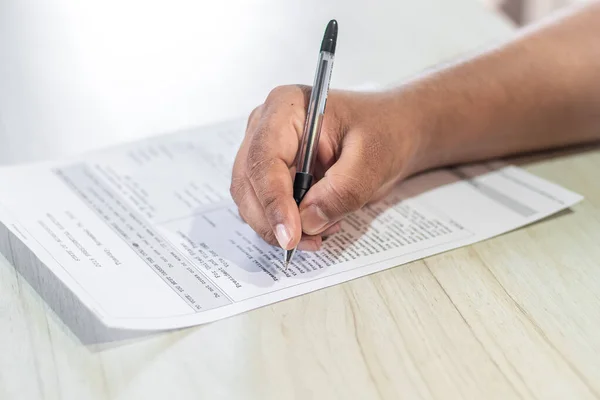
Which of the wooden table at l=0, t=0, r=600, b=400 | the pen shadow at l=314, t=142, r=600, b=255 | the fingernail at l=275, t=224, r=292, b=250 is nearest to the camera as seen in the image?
the wooden table at l=0, t=0, r=600, b=400

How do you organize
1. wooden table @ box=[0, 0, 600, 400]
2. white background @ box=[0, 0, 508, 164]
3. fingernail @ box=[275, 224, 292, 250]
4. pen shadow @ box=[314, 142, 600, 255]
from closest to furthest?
wooden table @ box=[0, 0, 600, 400], fingernail @ box=[275, 224, 292, 250], pen shadow @ box=[314, 142, 600, 255], white background @ box=[0, 0, 508, 164]

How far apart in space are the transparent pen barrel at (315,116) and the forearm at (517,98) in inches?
5.9

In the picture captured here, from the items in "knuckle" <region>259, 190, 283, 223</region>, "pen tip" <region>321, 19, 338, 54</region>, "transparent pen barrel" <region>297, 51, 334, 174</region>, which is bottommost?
Result: "knuckle" <region>259, 190, 283, 223</region>

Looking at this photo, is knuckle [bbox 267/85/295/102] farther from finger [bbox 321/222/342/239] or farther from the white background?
the white background

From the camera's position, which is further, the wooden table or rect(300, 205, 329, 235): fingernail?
rect(300, 205, 329, 235): fingernail

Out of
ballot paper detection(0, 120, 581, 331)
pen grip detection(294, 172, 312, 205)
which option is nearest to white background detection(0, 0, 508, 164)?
ballot paper detection(0, 120, 581, 331)

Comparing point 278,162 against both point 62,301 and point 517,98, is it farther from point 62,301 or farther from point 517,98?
point 517,98

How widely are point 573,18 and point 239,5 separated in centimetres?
56

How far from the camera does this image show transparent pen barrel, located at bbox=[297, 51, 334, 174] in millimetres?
698

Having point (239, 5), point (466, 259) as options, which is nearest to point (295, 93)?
point (466, 259)

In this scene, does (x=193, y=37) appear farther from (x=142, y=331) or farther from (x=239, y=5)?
(x=142, y=331)

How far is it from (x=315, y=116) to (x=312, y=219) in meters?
0.10

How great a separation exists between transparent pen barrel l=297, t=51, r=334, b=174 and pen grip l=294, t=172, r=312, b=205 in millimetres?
13

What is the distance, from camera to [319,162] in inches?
29.0
